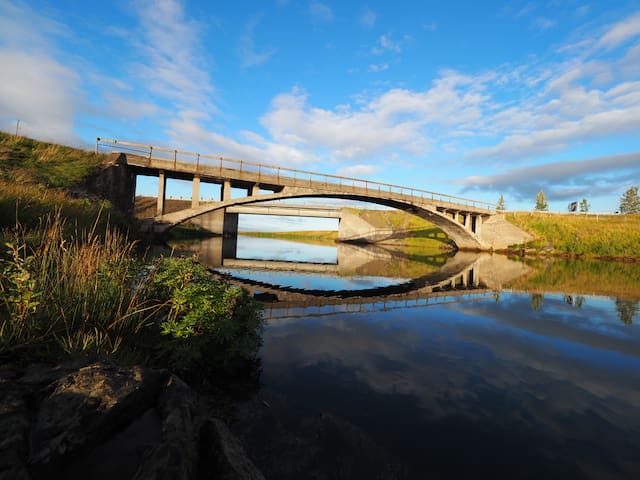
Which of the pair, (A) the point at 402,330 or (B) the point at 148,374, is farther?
(A) the point at 402,330

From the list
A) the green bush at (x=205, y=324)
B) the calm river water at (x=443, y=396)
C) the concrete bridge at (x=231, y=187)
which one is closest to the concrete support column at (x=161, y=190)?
the concrete bridge at (x=231, y=187)

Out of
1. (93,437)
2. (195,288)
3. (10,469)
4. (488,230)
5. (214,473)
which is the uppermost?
(488,230)

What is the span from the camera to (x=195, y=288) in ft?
16.3

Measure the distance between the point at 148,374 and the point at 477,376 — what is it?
205 inches

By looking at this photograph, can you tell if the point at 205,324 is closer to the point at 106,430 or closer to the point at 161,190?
the point at 106,430

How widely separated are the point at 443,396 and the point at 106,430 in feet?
14.1

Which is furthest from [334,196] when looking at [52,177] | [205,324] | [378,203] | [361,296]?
[205,324]

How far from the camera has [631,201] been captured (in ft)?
353

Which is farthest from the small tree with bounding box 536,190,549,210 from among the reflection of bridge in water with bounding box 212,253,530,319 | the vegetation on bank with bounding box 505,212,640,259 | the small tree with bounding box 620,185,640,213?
the reflection of bridge in water with bounding box 212,253,530,319

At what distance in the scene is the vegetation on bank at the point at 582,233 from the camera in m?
36.0

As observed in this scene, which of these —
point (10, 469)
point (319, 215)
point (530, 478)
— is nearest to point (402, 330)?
point (530, 478)

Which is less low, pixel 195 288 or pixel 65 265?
pixel 65 265

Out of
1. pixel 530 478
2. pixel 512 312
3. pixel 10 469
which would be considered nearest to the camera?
pixel 10 469

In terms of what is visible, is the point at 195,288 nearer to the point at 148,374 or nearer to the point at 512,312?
the point at 148,374
